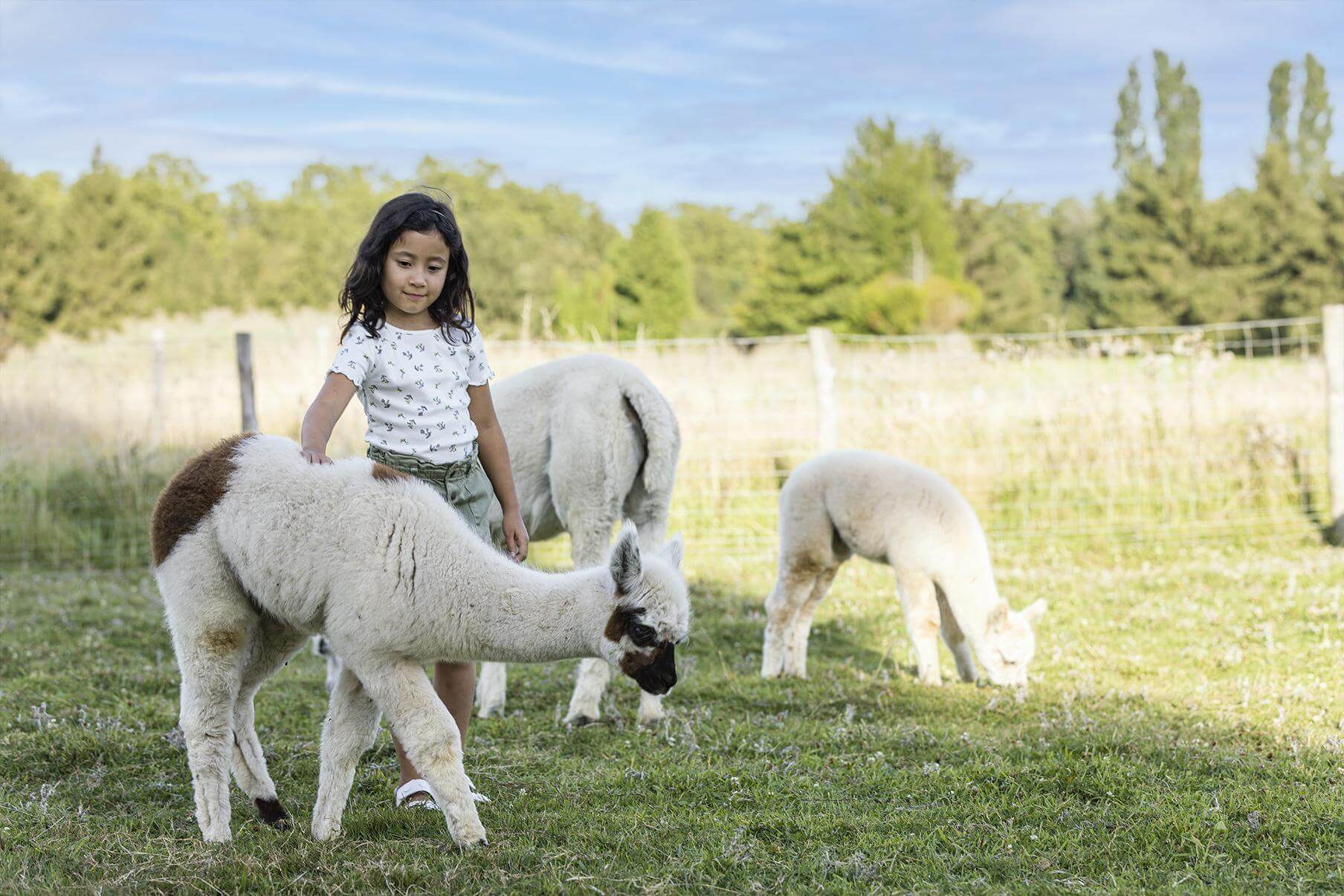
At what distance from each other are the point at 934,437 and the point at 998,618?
6298 mm

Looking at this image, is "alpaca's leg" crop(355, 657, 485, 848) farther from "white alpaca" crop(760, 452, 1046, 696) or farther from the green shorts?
"white alpaca" crop(760, 452, 1046, 696)

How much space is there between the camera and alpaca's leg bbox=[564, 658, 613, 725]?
5.93 metres

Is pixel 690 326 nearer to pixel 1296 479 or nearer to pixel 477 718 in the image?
pixel 1296 479

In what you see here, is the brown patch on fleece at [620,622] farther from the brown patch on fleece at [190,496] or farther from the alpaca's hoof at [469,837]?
the brown patch on fleece at [190,496]

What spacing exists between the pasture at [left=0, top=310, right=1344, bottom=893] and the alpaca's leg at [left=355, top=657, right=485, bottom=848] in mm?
188

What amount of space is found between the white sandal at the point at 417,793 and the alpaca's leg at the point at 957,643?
375cm

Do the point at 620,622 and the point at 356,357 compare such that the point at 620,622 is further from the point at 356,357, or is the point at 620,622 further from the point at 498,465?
the point at 356,357

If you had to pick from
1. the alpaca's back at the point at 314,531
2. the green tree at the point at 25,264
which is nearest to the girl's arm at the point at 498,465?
the alpaca's back at the point at 314,531

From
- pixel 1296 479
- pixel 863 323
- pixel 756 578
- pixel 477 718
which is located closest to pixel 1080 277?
pixel 863 323

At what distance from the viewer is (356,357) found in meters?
4.20

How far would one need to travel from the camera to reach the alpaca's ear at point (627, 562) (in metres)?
3.60

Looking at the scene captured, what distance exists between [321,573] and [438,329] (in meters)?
1.11

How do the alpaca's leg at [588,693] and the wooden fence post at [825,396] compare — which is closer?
the alpaca's leg at [588,693]

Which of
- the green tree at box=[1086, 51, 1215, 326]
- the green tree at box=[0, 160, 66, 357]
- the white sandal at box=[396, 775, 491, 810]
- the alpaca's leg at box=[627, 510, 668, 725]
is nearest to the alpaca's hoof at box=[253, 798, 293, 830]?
the white sandal at box=[396, 775, 491, 810]
